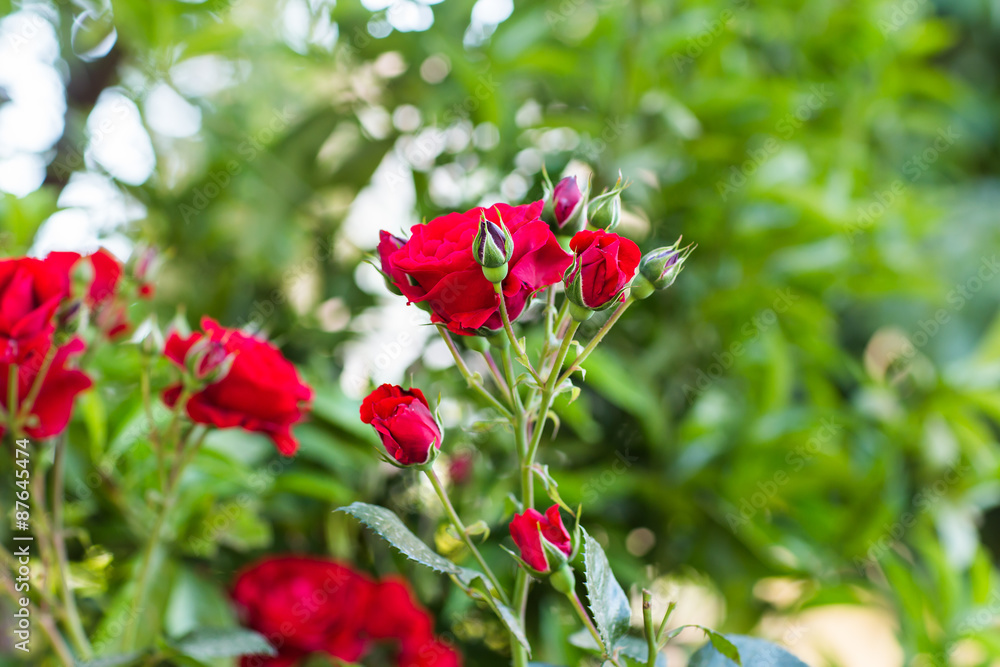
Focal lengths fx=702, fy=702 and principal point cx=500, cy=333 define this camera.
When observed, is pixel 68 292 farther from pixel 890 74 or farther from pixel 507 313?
pixel 890 74

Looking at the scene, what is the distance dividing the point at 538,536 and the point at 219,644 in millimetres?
182

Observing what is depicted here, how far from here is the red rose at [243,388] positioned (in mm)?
290

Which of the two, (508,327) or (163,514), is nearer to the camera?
(508,327)

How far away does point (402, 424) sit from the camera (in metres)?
0.21

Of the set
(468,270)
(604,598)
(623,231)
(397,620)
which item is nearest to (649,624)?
(604,598)

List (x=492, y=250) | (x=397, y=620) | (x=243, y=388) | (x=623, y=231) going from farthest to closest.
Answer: (x=623, y=231) → (x=397, y=620) → (x=243, y=388) → (x=492, y=250)

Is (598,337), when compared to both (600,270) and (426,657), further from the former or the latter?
(426,657)

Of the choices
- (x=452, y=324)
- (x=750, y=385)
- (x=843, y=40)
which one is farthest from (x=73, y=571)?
(x=843, y=40)

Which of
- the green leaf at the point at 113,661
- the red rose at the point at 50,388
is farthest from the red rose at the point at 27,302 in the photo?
the green leaf at the point at 113,661

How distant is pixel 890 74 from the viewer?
759mm

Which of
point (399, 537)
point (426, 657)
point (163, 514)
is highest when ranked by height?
point (399, 537)

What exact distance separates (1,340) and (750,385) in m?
0.57

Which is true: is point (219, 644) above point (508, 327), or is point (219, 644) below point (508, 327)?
below

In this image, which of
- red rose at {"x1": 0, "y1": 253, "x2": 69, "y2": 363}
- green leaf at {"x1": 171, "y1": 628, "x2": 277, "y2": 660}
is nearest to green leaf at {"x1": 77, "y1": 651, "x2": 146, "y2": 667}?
green leaf at {"x1": 171, "y1": 628, "x2": 277, "y2": 660}
